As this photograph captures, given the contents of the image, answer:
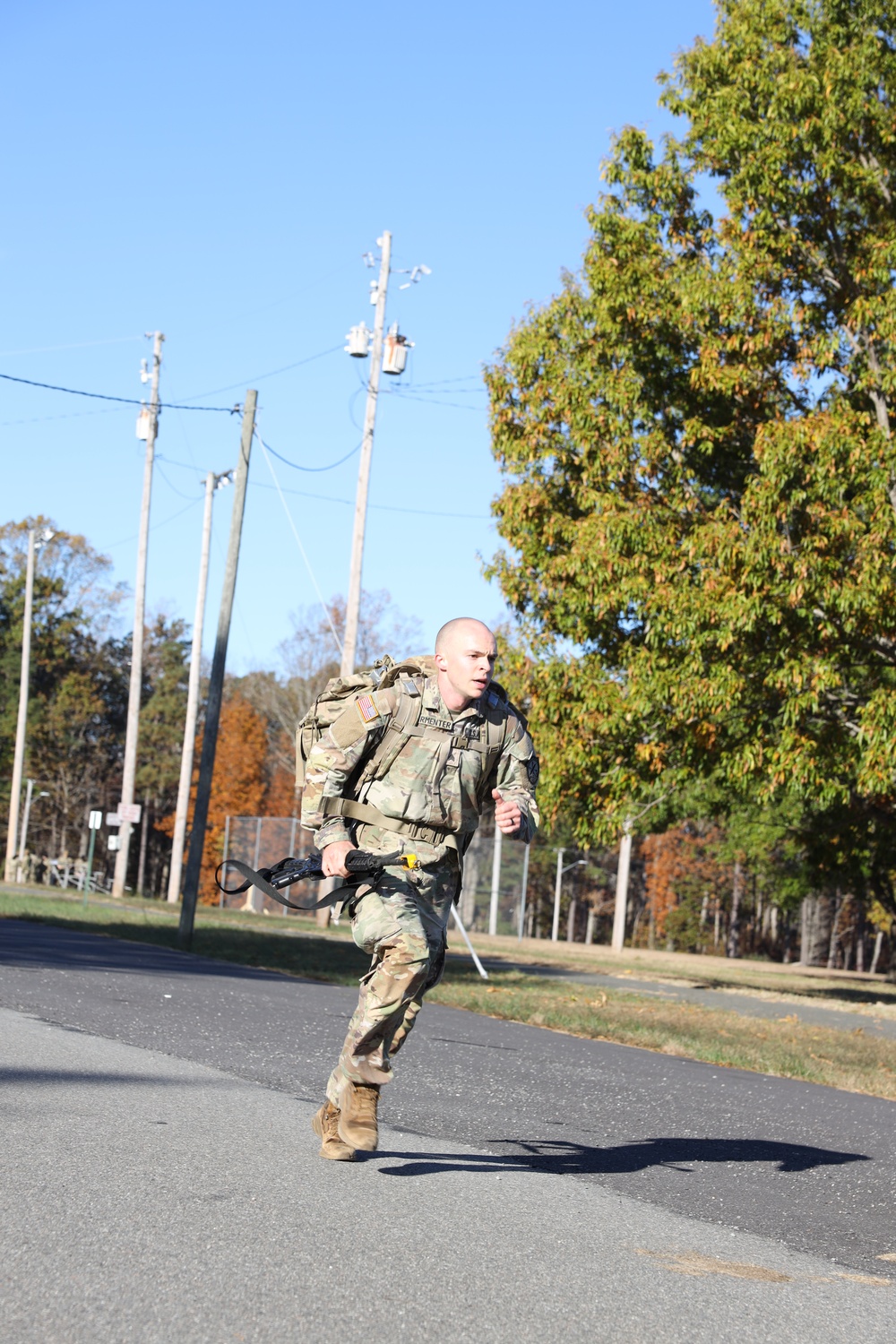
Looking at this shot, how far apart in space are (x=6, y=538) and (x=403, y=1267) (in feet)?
248

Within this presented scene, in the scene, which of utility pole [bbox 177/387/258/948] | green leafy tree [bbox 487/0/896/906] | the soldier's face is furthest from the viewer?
utility pole [bbox 177/387/258/948]

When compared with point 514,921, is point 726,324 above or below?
above

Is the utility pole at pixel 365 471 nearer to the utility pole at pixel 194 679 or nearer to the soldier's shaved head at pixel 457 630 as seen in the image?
the utility pole at pixel 194 679

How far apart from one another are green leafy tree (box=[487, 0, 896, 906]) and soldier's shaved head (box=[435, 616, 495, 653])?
12063 millimetres

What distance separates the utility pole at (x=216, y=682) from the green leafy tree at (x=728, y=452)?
4.15 meters

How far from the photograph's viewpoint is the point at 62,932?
20078mm

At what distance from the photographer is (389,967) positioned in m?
A: 5.35

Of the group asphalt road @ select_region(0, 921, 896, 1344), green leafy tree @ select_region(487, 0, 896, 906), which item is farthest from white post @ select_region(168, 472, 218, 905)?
asphalt road @ select_region(0, 921, 896, 1344)

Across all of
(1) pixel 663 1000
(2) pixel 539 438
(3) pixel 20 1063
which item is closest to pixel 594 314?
(2) pixel 539 438

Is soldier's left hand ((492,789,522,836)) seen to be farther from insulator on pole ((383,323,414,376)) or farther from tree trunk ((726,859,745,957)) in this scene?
tree trunk ((726,859,745,957))

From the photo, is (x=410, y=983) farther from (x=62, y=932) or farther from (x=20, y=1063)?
(x=62, y=932)

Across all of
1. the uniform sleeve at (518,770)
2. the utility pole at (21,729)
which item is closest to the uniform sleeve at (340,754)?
the uniform sleeve at (518,770)

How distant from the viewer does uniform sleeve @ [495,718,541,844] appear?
5.56m

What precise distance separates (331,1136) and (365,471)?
2572cm
